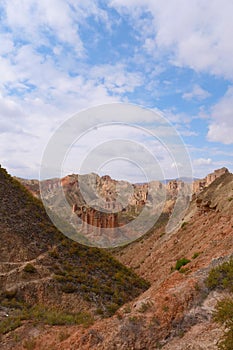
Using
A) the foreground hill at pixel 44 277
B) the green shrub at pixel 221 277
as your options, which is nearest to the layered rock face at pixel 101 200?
the foreground hill at pixel 44 277

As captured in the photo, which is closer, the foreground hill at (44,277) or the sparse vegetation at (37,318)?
the sparse vegetation at (37,318)

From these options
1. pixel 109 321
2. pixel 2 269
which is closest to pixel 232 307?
pixel 109 321

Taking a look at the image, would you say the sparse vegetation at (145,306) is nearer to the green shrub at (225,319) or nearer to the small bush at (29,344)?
the green shrub at (225,319)

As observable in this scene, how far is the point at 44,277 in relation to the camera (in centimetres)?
1931

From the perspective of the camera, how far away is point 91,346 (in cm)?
995

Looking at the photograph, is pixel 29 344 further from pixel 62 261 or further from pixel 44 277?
pixel 62 261

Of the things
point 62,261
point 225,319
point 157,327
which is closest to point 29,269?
point 62,261

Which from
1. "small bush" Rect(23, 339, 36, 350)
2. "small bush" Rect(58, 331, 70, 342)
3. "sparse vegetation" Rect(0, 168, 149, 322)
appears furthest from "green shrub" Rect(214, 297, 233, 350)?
"sparse vegetation" Rect(0, 168, 149, 322)

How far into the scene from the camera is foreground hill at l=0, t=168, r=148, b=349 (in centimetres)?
1435

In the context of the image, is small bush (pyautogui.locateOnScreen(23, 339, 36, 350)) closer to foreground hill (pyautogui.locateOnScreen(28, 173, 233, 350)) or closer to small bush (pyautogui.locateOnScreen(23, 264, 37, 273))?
foreground hill (pyautogui.locateOnScreen(28, 173, 233, 350))

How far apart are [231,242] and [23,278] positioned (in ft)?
40.9

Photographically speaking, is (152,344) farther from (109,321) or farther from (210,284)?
(210,284)

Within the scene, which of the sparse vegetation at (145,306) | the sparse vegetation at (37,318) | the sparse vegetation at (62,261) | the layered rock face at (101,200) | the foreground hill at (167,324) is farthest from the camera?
the layered rock face at (101,200)

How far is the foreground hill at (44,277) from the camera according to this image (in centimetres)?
1435
